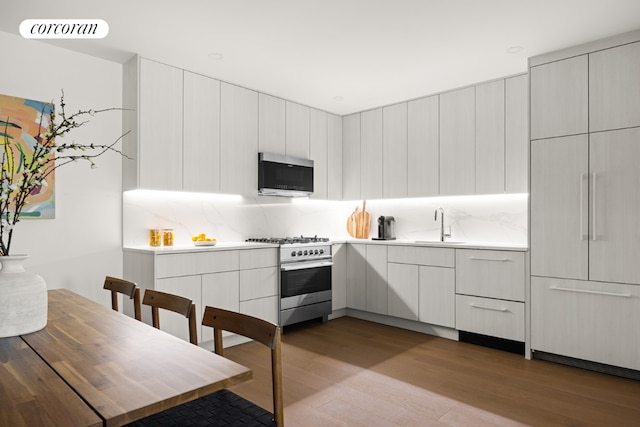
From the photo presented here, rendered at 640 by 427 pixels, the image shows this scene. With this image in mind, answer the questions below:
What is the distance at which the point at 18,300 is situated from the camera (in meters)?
1.53

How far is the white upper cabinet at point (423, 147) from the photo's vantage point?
4.66 metres

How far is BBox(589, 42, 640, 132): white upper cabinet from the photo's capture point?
122 inches

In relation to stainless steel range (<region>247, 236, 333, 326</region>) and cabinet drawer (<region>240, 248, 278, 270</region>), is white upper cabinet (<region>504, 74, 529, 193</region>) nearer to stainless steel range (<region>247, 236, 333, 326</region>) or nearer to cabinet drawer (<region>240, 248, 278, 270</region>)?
stainless steel range (<region>247, 236, 333, 326</region>)

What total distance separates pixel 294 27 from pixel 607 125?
2.52 meters

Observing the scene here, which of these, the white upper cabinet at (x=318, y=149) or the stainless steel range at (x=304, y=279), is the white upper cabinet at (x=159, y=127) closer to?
the stainless steel range at (x=304, y=279)

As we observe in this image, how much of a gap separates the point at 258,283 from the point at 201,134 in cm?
156

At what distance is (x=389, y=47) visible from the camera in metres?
3.42

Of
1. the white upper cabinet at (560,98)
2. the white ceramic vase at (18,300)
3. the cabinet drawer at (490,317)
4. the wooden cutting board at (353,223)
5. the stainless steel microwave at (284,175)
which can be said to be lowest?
the cabinet drawer at (490,317)

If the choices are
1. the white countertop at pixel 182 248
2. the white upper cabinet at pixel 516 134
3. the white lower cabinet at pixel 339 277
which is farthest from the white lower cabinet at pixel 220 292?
the white upper cabinet at pixel 516 134

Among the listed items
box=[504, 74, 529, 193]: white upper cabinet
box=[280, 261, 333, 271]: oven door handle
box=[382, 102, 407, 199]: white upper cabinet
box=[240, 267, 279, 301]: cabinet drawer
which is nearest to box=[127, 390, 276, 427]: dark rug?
box=[240, 267, 279, 301]: cabinet drawer

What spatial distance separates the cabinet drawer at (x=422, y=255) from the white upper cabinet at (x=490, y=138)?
772 mm

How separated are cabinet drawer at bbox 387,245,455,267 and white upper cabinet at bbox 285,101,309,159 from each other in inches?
63.0

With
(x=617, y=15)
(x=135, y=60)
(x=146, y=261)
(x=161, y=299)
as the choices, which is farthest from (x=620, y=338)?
(x=135, y=60)

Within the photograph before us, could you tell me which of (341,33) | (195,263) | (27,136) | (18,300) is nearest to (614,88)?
(341,33)
